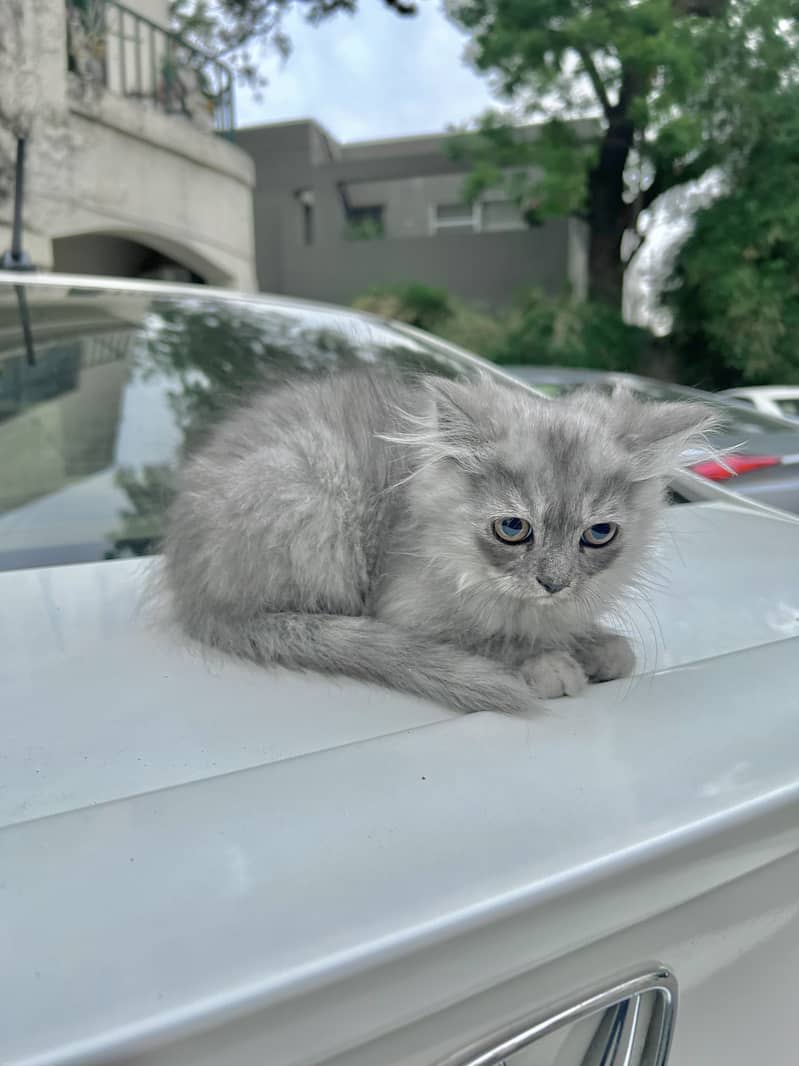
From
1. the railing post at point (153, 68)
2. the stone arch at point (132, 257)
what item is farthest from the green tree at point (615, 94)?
the railing post at point (153, 68)

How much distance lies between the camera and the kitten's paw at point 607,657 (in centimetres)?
129

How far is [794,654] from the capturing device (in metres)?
1.22


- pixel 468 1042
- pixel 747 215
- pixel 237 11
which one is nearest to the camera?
pixel 468 1042

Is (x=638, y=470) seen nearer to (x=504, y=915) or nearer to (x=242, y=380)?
(x=504, y=915)

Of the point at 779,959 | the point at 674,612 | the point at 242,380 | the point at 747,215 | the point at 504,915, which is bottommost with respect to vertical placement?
the point at 779,959

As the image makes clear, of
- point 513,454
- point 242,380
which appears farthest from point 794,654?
point 242,380

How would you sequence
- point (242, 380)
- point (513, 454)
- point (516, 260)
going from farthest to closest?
point (516, 260), point (242, 380), point (513, 454)

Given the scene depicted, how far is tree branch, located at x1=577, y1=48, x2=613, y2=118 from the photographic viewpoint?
12695 mm

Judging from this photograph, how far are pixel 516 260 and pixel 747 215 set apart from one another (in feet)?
17.2

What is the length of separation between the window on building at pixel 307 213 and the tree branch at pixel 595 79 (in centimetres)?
835

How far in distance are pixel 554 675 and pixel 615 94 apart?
14380mm

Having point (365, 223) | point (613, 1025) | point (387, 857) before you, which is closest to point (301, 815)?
Answer: point (387, 857)

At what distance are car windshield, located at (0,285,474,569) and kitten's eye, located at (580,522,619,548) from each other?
955 millimetres

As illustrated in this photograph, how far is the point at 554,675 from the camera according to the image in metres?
1.23
